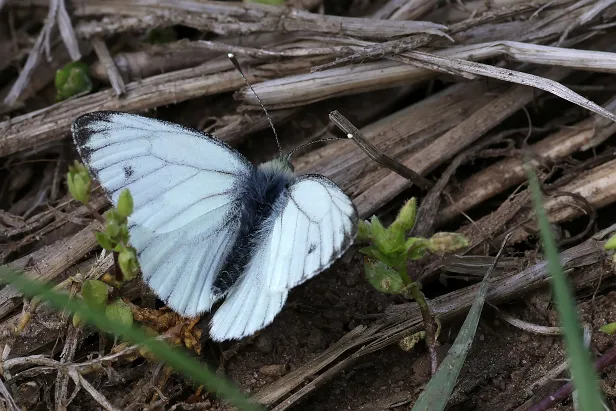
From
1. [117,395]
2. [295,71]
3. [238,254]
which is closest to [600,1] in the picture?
[295,71]

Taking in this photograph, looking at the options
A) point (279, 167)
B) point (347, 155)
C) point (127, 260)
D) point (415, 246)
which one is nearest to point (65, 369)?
point (127, 260)

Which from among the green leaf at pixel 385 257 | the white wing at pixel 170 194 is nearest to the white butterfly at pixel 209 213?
the white wing at pixel 170 194

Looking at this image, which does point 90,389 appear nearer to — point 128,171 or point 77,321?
point 77,321

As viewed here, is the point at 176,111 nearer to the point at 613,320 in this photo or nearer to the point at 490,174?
the point at 490,174

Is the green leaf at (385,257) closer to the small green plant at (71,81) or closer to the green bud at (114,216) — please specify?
the green bud at (114,216)

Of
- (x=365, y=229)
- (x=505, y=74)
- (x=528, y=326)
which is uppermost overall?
(x=505, y=74)

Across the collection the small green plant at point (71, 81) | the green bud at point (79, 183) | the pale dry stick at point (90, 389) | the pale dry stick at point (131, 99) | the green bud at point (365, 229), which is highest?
the small green plant at point (71, 81)

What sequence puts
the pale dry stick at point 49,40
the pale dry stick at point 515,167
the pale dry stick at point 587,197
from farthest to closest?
the pale dry stick at point 49,40
the pale dry stick at point 515,167
the pale dry stick at point 587,197
